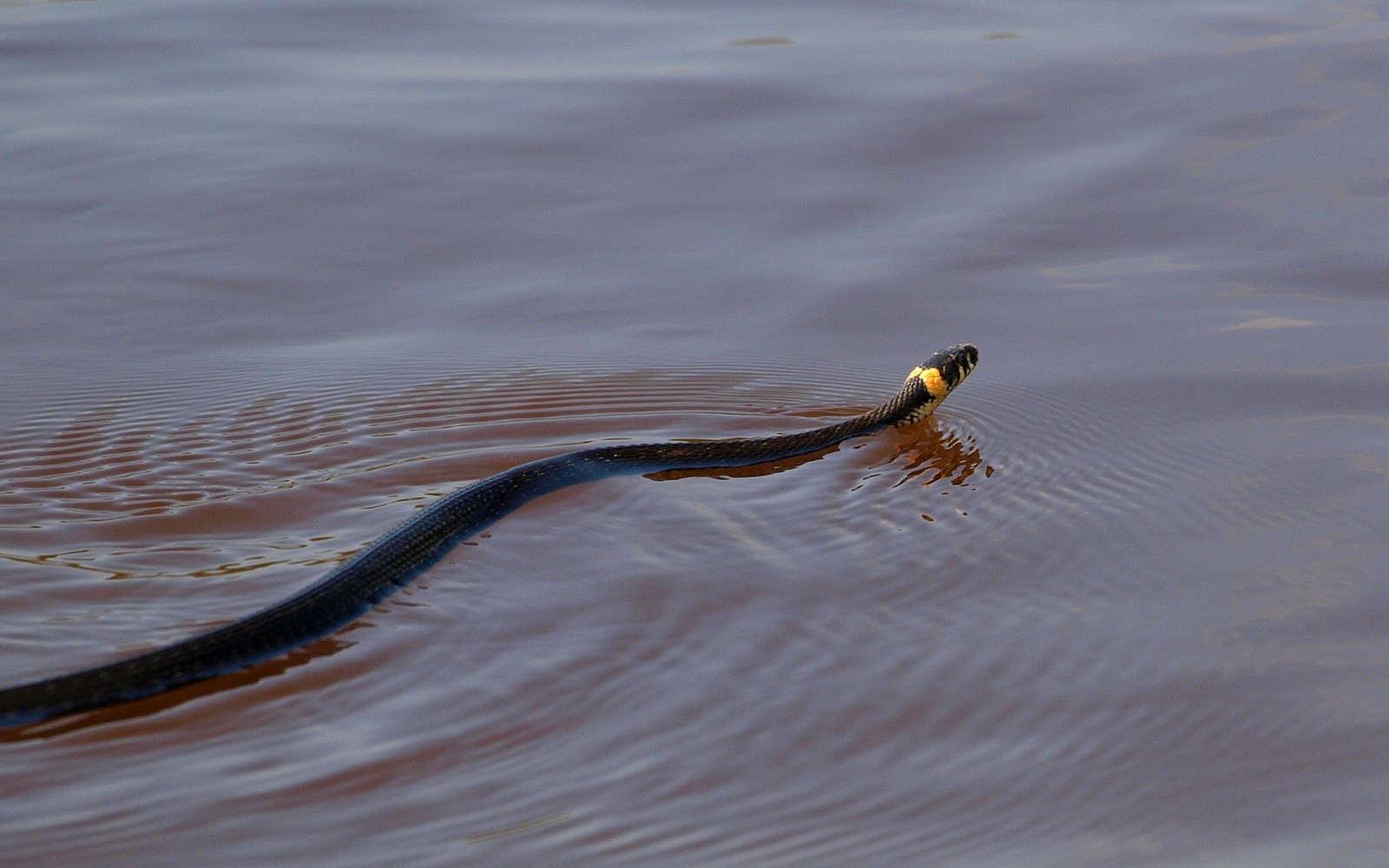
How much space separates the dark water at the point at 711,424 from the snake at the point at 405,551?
8 centimetres

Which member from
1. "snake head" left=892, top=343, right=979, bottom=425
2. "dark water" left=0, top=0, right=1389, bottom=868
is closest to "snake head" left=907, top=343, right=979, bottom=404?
"snake head" left=892, top=343, right=979, bottom=425

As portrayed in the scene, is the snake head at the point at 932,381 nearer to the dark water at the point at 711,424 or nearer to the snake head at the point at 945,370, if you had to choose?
the snake head at the point at 945,370

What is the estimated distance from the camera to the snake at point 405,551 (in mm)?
3916

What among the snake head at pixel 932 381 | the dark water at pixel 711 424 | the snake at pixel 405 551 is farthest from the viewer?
the snake head at pixel 932 381

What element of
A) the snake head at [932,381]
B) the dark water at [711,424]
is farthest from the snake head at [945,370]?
the dark water at [711,424]

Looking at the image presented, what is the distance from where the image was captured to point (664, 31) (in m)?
11.1

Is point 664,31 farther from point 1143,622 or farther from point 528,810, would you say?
point 528,810

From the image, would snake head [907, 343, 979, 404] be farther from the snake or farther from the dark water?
the dark water

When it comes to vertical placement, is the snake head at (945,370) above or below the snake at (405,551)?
above

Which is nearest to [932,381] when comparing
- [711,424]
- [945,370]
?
[945,370]

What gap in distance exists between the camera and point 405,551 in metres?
4.81

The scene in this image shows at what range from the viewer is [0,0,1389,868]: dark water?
360 centimetres

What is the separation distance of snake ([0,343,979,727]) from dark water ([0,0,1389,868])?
77 millimetres

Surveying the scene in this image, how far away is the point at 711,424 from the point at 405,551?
1680 millimetres
